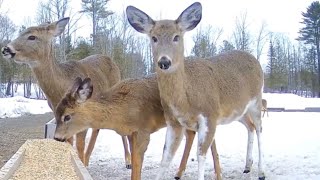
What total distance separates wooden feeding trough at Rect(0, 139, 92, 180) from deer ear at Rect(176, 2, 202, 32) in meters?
2.20

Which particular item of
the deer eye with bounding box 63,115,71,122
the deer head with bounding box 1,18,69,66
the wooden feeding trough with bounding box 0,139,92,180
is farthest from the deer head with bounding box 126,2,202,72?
the deer head with bounding box 1,18,69,66

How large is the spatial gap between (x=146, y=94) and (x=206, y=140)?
127 cm

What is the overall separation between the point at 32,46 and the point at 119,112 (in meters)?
1.84

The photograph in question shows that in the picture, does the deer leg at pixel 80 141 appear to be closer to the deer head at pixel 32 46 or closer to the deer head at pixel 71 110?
the deer head at pixel 71 110

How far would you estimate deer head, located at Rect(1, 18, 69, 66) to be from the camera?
24.0ft

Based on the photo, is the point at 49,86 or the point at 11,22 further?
the point at 11,22

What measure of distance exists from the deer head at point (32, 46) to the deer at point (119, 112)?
128 centimetres

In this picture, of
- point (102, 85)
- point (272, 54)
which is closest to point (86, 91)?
point (102, 85)

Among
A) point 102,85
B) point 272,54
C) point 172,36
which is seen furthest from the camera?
point 272,54

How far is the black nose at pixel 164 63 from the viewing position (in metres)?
5.73

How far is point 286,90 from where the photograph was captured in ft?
230

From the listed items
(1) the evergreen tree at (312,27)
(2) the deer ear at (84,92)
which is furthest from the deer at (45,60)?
(1) the evergreen tree at (312,27)

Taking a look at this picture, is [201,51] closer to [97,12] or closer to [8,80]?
[97,12]

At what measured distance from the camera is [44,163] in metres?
6.65
